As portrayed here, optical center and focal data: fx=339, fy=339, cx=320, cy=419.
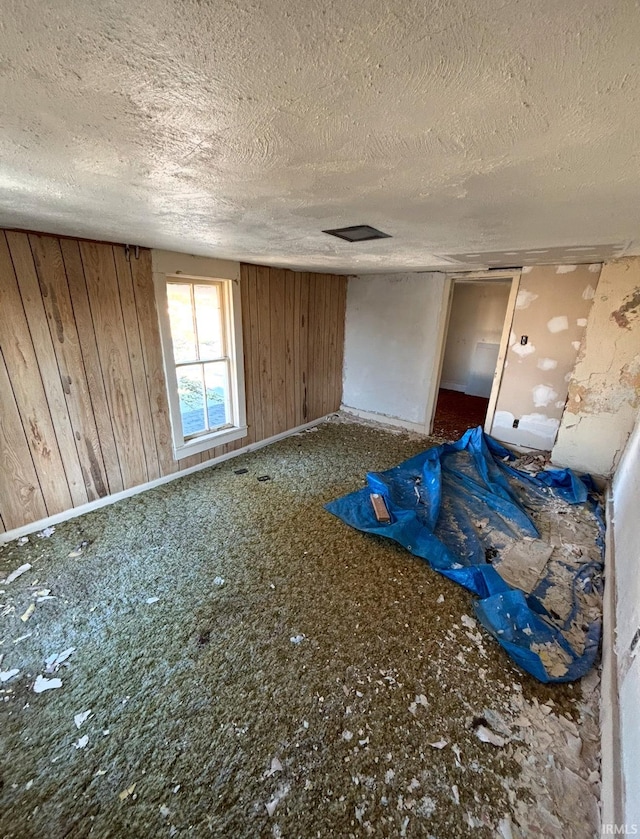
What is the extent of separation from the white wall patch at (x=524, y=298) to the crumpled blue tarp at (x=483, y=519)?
4.45 feet

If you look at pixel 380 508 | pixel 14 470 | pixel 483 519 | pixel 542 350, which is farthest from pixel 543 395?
pixel 14 470

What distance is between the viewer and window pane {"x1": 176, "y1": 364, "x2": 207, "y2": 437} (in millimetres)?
3267

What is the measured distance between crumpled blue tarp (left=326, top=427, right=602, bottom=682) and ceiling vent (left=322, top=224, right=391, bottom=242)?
6.13ft

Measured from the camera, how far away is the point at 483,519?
2682 mm

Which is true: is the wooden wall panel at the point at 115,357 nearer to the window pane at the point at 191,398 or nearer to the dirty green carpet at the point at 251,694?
the window pane at the point at 191,398

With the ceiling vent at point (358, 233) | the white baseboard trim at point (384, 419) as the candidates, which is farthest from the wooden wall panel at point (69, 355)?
the white baseboard trim at point (384, 419)

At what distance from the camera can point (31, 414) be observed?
236 cm

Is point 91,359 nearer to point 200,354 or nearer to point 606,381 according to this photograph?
point 200,354

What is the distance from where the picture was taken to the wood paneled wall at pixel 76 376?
225 centimetres

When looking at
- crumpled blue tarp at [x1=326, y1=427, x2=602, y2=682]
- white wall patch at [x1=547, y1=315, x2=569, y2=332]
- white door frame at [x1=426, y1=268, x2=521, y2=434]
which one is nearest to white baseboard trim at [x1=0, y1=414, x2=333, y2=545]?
crumpled blue tarp at [x1=326, y1=427, x2=602, y2=682]

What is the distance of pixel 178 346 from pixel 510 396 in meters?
3.47

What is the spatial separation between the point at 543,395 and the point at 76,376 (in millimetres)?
4257

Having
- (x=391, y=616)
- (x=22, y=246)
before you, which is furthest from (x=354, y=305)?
(x=391, y=616)

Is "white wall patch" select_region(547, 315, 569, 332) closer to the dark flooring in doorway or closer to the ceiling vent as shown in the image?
the dark flooring in doorway
